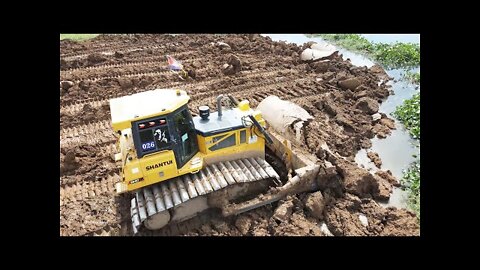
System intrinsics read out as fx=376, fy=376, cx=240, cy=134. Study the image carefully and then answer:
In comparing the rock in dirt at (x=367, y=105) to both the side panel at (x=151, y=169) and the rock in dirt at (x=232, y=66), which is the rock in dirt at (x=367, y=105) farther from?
the side panel at (x=151, y=169)

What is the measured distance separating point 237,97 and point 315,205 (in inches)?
217

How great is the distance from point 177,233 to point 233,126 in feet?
6.94

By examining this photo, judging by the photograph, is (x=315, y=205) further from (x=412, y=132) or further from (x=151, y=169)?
(x=412, y=132)

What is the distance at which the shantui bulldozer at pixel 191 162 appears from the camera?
6.09 metres

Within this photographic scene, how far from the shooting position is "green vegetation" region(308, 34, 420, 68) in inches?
559

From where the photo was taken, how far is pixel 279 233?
6410 mm

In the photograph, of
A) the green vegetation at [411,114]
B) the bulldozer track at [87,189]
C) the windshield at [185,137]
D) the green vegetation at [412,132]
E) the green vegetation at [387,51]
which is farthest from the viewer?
the green vegetation at [387,51]

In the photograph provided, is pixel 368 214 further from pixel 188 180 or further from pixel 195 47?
pixel 195 47

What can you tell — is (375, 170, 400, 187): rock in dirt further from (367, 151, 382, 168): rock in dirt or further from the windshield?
the windshield

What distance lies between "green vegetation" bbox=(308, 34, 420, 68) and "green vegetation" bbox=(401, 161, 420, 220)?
6762 millimetres

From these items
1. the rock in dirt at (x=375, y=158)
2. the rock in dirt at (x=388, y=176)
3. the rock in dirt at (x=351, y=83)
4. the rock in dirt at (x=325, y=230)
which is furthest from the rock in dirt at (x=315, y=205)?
the rock in dirt at (x=351, y=83)

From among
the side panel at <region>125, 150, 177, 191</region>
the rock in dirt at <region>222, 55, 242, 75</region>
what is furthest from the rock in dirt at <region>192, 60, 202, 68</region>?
the side panel at <region>125, 150, 177, 191</region>

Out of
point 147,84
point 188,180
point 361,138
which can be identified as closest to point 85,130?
point 147,84

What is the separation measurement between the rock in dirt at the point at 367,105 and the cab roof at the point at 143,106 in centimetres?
629
